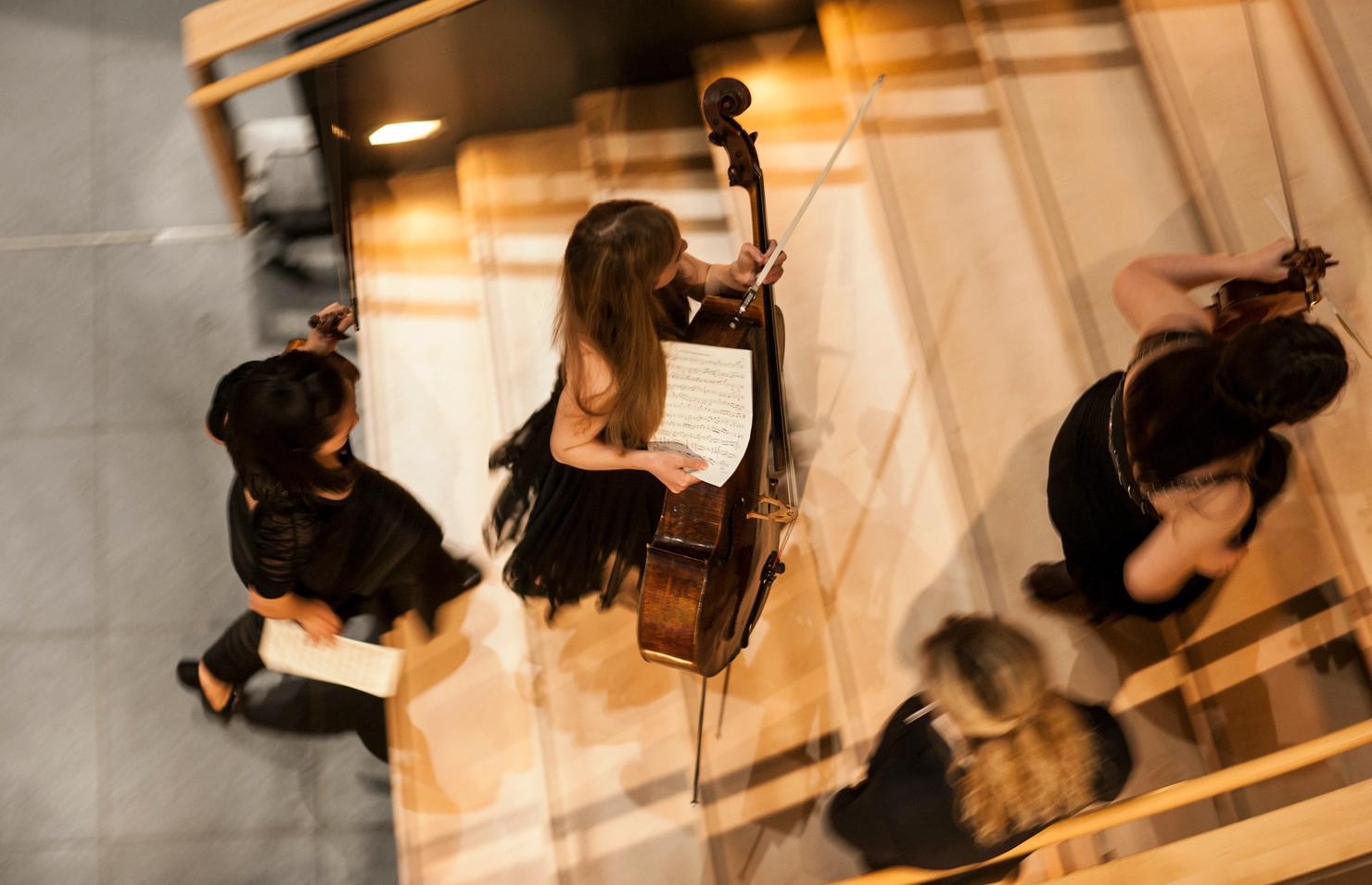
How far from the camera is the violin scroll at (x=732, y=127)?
7.10 feet

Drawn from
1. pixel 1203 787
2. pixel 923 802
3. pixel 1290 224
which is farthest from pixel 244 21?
pixel 1203 787

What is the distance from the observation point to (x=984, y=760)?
1.83 m

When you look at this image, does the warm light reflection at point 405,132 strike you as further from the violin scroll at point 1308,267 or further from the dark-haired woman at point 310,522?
the violin scroll at point 1308,267

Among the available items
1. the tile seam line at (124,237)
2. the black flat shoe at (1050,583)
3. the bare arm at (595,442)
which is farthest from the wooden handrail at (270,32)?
the black flat shoe at (1050,583)

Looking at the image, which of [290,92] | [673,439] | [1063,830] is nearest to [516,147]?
[290,92]

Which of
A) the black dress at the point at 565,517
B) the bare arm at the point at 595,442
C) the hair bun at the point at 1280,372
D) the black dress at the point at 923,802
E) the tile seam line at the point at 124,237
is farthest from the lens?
the tile seam line at the point at 124,237

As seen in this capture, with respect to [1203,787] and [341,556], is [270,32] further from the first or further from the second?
[1203,787]

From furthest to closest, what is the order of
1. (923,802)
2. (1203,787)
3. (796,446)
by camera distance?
(796,446)
(923,802)
(1203,787)

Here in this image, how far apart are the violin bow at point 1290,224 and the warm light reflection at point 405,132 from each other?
242 cm

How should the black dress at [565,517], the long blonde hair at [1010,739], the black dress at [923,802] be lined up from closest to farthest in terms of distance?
1. the long blonde hair at [1010,739]
2. the black dress at [923,802]
3. the black dress at [565,517]

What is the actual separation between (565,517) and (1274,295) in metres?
1.76

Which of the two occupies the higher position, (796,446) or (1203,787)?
(796,446)

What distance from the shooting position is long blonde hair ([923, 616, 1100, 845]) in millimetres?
A: 1804

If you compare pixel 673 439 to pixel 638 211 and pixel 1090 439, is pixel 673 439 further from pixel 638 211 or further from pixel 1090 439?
pixel 1090 439
